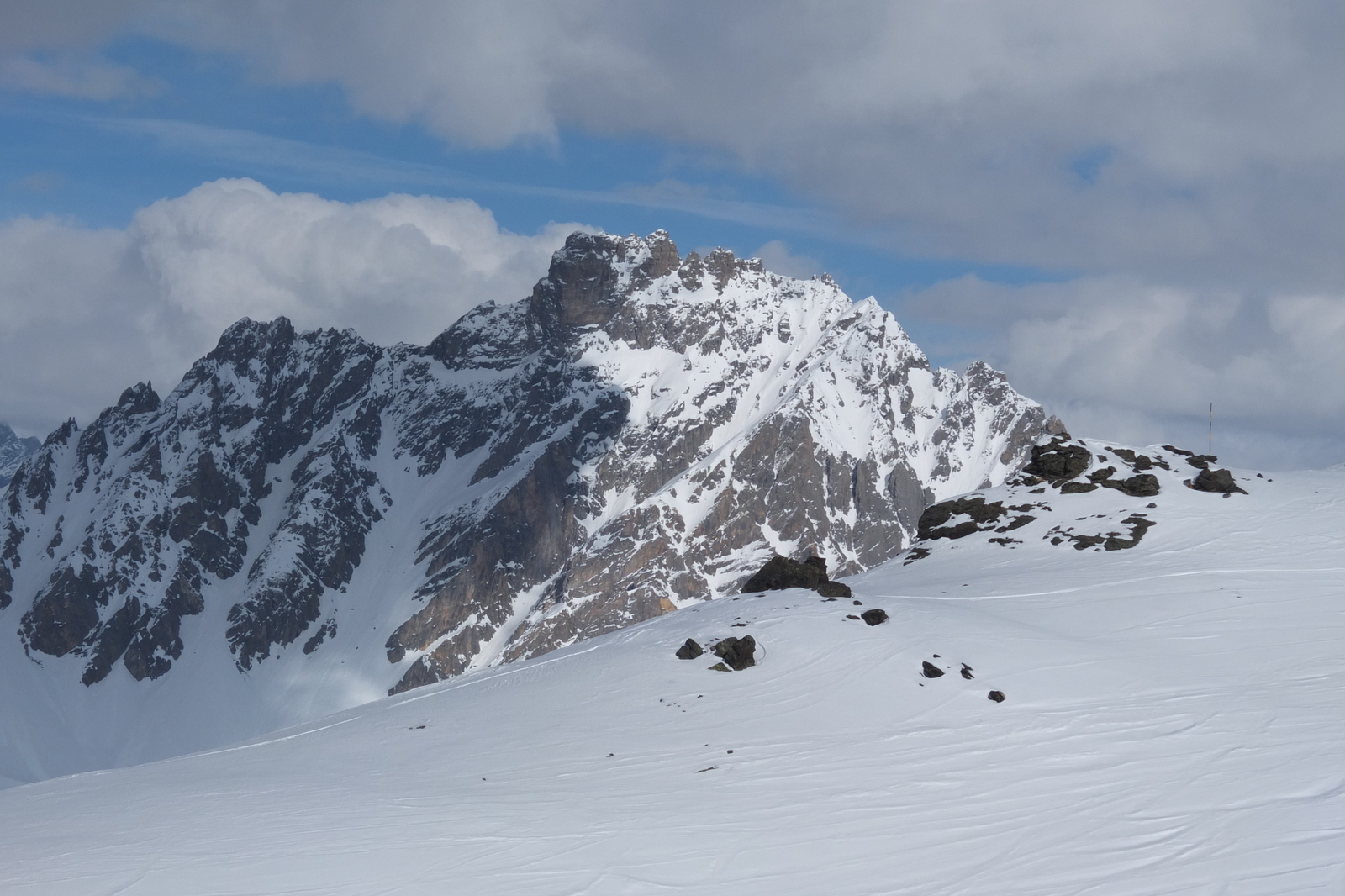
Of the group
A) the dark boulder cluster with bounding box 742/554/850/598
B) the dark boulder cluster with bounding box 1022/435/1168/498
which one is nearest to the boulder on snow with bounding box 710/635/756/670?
the dark boulder cluster with bounding box 742/554/850/598

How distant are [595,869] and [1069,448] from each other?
44.0m

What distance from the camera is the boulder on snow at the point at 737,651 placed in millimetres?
34531

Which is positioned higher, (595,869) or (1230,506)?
(1230,506)

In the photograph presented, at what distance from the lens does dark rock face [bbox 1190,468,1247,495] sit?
53.8m

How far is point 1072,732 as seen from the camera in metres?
27.7

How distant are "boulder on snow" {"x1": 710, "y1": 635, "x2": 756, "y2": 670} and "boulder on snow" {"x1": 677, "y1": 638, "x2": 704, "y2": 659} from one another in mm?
530

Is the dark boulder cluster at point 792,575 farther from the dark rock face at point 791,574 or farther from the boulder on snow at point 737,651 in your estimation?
the boulder on snow at point 737,651

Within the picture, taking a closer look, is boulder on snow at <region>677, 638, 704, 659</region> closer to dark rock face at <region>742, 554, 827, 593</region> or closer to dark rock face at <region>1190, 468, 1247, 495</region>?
dark rock face at <region>742, 554, 827, 593</region>

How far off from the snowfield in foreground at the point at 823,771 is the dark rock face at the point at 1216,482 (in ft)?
34.7

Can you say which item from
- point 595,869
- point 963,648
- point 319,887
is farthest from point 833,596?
point 319,887

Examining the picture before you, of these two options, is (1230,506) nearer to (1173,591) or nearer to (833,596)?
(1173,591)

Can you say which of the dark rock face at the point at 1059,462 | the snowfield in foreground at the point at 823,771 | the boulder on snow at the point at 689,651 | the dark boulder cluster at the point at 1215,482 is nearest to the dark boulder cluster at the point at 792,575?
the snowfield in foreground at the point at 823,771

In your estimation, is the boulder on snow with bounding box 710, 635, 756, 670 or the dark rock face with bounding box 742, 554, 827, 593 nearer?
the boulder on snow with bounding box 710, 635, 756, 670

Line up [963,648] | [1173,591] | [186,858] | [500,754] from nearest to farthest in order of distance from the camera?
[186,858], [500,754], [963,648], [1173,591]
